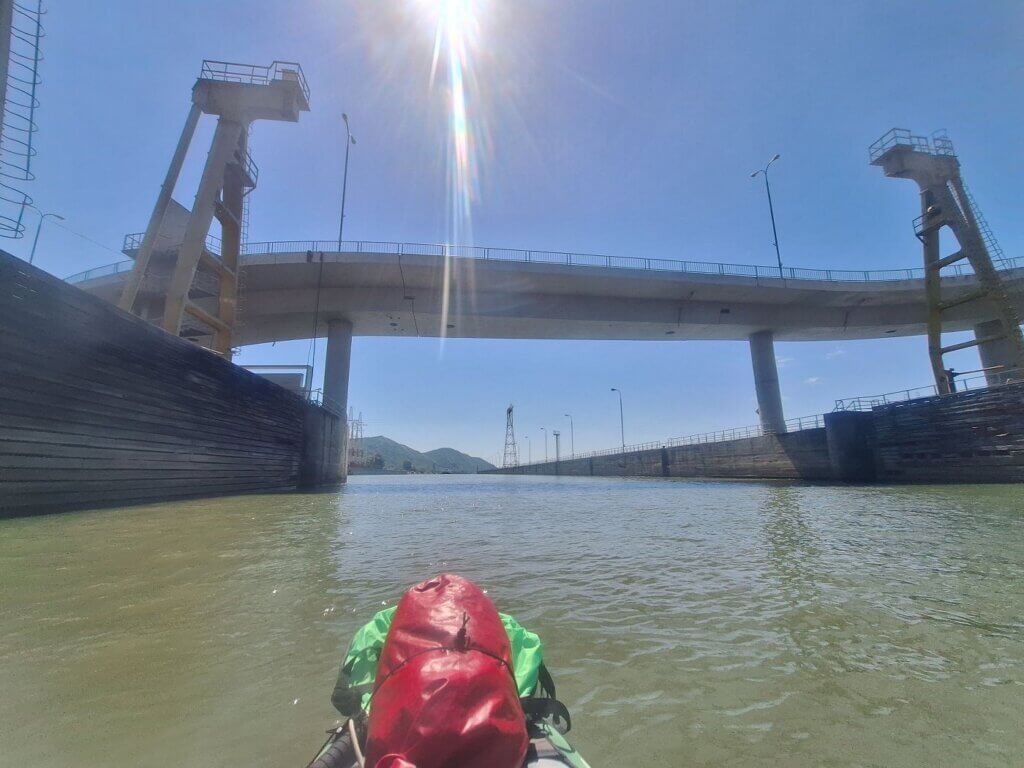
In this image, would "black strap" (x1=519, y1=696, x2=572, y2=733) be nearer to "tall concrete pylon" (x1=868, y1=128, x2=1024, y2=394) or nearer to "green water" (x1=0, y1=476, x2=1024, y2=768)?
"green water" (x1=0, y1=476, x2=1024, y2=768)

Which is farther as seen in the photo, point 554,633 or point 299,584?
point 299,584

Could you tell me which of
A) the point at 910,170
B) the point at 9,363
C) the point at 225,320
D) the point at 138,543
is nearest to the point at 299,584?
the point at 138,543

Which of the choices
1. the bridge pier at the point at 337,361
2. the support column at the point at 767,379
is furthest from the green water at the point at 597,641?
the support column at the point at 767,379

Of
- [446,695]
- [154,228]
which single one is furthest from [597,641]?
[154,228]

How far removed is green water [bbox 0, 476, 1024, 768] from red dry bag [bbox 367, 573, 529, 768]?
2.75 feet

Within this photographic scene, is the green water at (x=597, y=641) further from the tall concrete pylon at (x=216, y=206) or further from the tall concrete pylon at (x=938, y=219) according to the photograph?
the tall concrete pylon at (x=938, y=219)

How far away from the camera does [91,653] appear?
119 inches

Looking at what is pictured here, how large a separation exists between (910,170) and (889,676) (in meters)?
37.3

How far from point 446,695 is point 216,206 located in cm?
2666

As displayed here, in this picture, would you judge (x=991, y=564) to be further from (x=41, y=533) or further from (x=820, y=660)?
(x=41, y=533)

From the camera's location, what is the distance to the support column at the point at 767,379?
35.0 metres

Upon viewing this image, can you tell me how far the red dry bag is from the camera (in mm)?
1275

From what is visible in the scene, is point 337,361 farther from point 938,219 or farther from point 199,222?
point 938,219

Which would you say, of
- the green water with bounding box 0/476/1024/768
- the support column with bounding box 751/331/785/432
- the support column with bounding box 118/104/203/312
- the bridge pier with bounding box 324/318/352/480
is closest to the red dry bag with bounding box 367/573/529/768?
the green water with bounding box 0/476/1024/768
